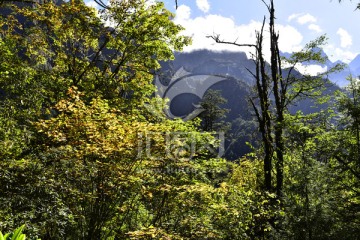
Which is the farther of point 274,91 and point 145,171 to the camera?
point 274,91

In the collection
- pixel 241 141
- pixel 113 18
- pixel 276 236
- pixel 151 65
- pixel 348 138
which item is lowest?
pixel 276 236

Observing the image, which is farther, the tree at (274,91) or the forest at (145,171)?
the tree at (274,91)

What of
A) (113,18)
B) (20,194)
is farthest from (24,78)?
(113,18)

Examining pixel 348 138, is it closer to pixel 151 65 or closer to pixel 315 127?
pixel 315 127

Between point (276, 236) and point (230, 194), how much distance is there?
1.46 meters

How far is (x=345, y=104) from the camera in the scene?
9852 millimetres

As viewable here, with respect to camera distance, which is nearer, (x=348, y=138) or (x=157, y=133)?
(x=157, y=133)

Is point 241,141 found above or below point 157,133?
above

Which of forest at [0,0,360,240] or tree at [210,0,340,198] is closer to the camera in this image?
forest at [0,0,360,240]

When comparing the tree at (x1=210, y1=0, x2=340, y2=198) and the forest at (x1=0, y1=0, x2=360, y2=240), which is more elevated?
the tree at (x1=210, y1=0, x2=340, y2=198)

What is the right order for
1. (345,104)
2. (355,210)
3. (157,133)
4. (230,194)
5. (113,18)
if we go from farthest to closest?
(113,18)
(345,104)
(355,210)
(230,194)
(157,133)

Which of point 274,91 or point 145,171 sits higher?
point 274,91

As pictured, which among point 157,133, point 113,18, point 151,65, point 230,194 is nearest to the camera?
point 157,133

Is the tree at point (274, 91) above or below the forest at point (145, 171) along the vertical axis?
above
